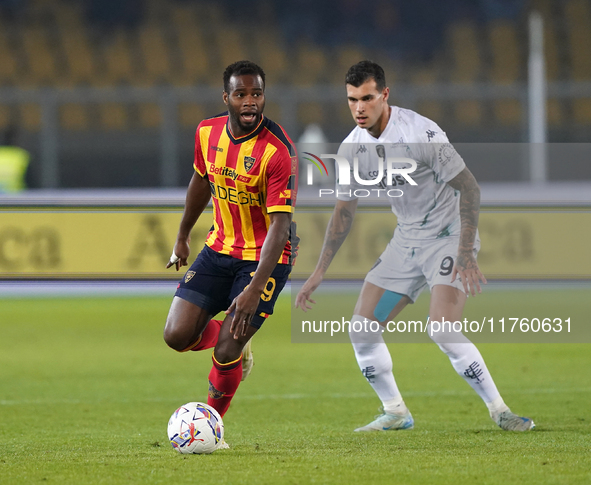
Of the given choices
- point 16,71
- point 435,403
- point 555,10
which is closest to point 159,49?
point 16,71

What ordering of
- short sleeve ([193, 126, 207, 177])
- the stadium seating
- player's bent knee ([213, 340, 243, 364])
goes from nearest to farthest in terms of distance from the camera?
player's bent knee ([213, 340, 243, 364])
short sleeve ([193, 126, 207, 177])
the stadium seating

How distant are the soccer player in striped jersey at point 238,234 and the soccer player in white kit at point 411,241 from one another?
0.61 m

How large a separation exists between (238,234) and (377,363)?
1168 millimetres

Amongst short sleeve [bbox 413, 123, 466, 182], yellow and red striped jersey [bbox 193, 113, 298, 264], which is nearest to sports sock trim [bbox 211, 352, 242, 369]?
yellow and red striped jersey [bbox 193, 113, 298, 264]

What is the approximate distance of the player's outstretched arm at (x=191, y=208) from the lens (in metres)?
5.08

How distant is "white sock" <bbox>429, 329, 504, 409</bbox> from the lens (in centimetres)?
519

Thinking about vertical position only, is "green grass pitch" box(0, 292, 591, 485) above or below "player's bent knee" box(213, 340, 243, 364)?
below

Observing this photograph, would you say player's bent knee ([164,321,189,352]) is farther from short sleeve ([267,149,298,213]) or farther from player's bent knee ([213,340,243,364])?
short sleeve ([267,149,298,213])

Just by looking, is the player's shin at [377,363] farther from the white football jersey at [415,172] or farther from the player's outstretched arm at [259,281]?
the player's outstretched arm at [259,281]

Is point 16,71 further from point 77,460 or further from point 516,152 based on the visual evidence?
point 77,460

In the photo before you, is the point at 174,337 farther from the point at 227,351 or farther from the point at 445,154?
the point at 445,154

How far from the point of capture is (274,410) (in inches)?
239

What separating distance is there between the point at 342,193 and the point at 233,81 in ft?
3.89

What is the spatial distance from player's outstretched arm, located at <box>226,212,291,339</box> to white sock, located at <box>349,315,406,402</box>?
1.03 metres
